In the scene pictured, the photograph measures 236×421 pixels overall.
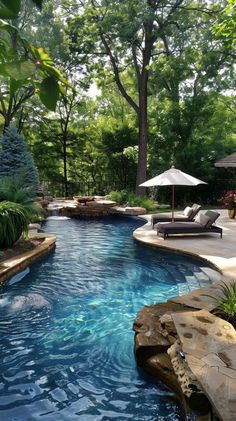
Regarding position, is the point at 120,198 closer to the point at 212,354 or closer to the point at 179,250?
the point at 179,250

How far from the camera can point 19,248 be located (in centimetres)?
782

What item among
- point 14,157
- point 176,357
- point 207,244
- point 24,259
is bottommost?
point 176,357

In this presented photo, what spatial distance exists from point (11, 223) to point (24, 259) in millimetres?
916

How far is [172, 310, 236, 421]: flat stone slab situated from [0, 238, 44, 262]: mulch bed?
454 cm

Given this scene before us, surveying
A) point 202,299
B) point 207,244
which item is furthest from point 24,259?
point 207,244

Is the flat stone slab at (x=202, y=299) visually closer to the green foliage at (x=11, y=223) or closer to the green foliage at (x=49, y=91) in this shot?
the green foliage at (x=49, y=91)

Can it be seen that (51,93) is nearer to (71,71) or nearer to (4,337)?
(4,337)

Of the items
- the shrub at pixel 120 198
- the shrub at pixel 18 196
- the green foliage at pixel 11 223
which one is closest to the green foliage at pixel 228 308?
the green foliage at pixel 11 223

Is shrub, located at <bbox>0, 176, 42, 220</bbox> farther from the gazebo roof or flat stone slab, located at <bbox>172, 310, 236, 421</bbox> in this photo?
the gazebo roof

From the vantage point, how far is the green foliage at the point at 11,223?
7.35 m

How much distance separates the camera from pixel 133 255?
824 cm

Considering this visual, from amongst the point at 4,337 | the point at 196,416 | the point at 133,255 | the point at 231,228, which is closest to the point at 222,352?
the point at 196,416

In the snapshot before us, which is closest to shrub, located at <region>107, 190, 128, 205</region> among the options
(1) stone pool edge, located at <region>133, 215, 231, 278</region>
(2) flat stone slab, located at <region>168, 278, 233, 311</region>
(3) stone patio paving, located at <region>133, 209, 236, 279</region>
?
(3) stone patio paving, located at <region>133, 209, 236, 279</region>

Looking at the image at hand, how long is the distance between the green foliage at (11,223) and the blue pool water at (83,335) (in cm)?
86
